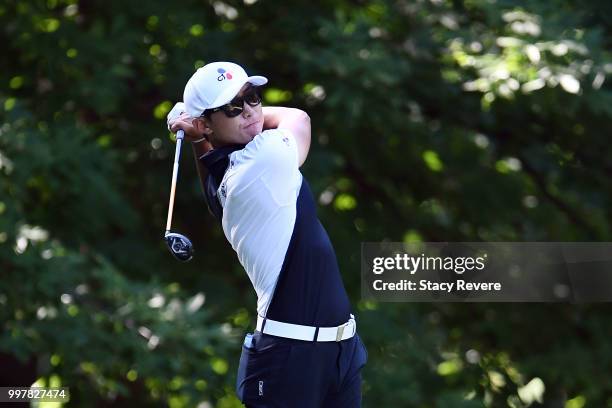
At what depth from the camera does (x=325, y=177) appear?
809 centimetres

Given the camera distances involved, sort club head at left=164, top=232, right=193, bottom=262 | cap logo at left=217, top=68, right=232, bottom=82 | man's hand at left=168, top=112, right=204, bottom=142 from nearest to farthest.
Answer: club head at left=164, top=232, right=193, bottom=262
cap logo at left=217, top=68, right=232, bottom=82
man's hand at left=168, top=112, right=204, bottom=142

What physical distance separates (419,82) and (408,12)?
1.50ft

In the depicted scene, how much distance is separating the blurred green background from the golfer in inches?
122

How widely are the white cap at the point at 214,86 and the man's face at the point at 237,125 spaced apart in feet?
0.17

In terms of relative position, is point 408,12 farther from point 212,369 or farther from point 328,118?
point 212,369

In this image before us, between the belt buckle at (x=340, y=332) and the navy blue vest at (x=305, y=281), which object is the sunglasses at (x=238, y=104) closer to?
the navy blue vest at (x=305, y=281)

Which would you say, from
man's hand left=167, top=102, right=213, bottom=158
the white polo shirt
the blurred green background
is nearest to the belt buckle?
the white polo shirt

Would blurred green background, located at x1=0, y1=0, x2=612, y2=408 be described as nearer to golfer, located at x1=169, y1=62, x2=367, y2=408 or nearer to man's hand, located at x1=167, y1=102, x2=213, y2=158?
man's hand, located at x1=167, y1=102, x2=213, y2=158

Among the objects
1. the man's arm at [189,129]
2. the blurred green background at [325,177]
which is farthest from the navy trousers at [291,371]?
the blurred green background at [325,177]

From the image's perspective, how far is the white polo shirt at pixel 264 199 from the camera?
378cm

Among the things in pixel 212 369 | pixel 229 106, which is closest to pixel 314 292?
pixel 229 106

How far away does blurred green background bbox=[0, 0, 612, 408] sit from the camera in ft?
23.2

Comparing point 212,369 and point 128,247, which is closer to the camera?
point 212,369

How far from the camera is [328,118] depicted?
800cm
